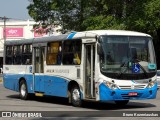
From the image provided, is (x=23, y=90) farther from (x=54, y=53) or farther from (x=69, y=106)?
(x=69, y=106)

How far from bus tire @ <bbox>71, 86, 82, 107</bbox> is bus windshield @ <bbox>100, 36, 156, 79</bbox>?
1733 millimetres

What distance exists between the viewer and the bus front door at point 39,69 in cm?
2022

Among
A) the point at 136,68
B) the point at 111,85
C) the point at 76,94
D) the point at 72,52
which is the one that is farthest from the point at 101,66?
the point at 72,52

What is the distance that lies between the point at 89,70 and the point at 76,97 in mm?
1293

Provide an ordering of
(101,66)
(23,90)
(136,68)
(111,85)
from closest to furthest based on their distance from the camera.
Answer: (111,85) < (101,66) < (136,68) < (23,90)

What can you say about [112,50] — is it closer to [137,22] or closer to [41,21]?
A: [137,22]

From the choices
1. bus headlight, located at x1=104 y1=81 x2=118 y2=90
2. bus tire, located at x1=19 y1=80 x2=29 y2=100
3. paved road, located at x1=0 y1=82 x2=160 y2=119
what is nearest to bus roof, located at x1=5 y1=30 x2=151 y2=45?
bus headlight, located at x1=104 y1=81 x2=118 y2=90

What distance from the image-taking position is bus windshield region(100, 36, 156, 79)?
639 inches

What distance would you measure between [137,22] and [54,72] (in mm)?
17874

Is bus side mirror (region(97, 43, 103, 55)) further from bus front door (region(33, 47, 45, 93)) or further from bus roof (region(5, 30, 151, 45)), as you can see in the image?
bus front door (region(33, 47, 45, 93))

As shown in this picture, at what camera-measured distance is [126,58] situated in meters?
16.4

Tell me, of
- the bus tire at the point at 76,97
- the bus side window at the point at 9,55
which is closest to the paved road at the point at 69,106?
the bus tire at the point at 76,97

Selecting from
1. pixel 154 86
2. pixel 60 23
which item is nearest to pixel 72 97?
pixel 154 86

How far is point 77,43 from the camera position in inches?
696
